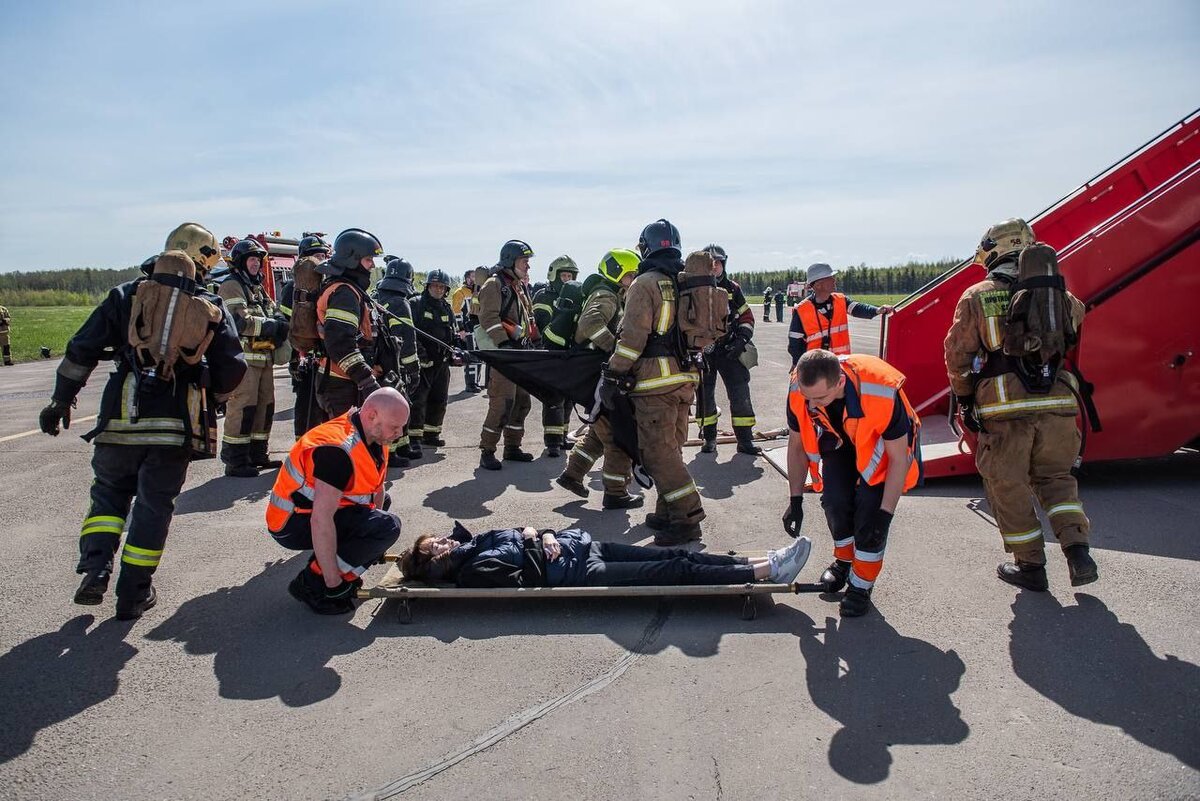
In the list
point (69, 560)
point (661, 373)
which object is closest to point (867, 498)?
point (661, 373)

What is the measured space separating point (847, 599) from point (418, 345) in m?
6.01

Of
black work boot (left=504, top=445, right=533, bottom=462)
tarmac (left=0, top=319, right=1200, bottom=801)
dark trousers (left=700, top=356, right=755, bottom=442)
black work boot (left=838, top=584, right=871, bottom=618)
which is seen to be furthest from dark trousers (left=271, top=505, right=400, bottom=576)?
dark trousers (left=700, top=356, right=755, bottom=442)

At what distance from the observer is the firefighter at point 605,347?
6.21 meters

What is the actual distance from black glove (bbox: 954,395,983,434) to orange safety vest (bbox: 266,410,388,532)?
3.41 m

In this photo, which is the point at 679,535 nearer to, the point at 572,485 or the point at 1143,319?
the point at 572,485

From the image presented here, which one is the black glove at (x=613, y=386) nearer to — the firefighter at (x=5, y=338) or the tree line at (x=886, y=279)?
the firefighter at (x=5, y=338)

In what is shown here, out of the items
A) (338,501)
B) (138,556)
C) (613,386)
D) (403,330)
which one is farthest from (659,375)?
(403,330)

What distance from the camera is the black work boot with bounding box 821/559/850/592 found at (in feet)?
14.3

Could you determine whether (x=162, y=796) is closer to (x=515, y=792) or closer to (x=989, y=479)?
(x=515, y=792)

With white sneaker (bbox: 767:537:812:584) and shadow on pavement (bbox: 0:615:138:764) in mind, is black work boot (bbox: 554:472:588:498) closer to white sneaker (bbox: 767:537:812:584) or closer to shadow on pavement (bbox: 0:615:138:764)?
white sneaker (bbox: 767:537:812:584)

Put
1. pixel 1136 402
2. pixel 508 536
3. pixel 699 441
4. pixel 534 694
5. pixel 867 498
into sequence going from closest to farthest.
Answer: pixel 534 694, pixel 867 498, pixel 508 536, pixel 1136 402, pixel 699 441

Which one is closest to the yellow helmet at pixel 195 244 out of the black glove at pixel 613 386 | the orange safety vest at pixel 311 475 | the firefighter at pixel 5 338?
the orange safety vest at pixel 311 475

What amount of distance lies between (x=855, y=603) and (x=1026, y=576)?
3.62 ft

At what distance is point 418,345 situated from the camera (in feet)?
29.3
